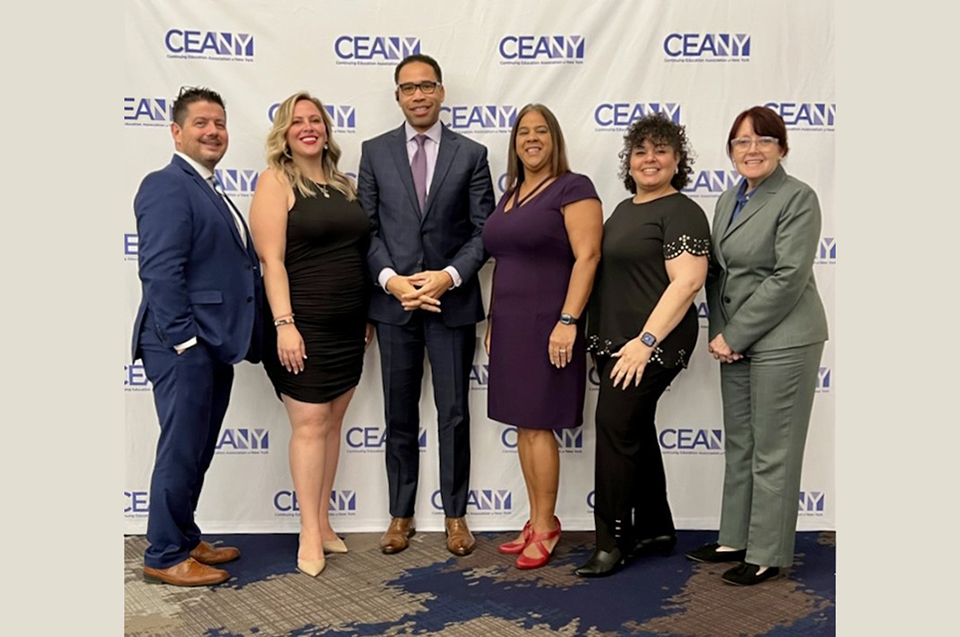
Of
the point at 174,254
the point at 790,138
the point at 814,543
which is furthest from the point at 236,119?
the point at 814,543

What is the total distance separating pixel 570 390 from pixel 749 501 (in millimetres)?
856

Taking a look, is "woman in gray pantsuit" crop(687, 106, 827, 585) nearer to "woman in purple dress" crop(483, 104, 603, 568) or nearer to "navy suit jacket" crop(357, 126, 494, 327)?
"woman in purple dress" crop(483, 104, 603, 568)

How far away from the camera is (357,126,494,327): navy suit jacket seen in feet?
11.7

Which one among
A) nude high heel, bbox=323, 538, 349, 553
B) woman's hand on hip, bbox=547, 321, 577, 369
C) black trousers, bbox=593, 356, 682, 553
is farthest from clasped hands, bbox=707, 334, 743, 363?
nude high heel, bbox=323, 538, 349, 553

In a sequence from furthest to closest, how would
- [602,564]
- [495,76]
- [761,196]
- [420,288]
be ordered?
[495,76] → [420,288] → [602,564] → [761,196]

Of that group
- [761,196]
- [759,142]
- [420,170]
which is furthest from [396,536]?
[759,142]

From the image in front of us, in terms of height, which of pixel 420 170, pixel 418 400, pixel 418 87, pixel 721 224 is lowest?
pixel 418 400

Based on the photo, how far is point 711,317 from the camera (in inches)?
134

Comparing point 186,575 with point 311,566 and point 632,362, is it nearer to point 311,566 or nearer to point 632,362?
point 311,566

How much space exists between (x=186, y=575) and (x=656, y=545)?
1.93 m

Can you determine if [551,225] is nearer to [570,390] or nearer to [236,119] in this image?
[570,390]

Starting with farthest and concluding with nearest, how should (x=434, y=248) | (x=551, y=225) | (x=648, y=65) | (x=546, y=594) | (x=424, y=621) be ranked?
(x=648, y=65) → (x=434, y=248) → (x=551, y=225) → (x=546, y=594) → (x=424, y=621)

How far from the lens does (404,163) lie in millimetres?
3607

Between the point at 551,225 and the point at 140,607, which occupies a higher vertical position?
the point at 551,225
